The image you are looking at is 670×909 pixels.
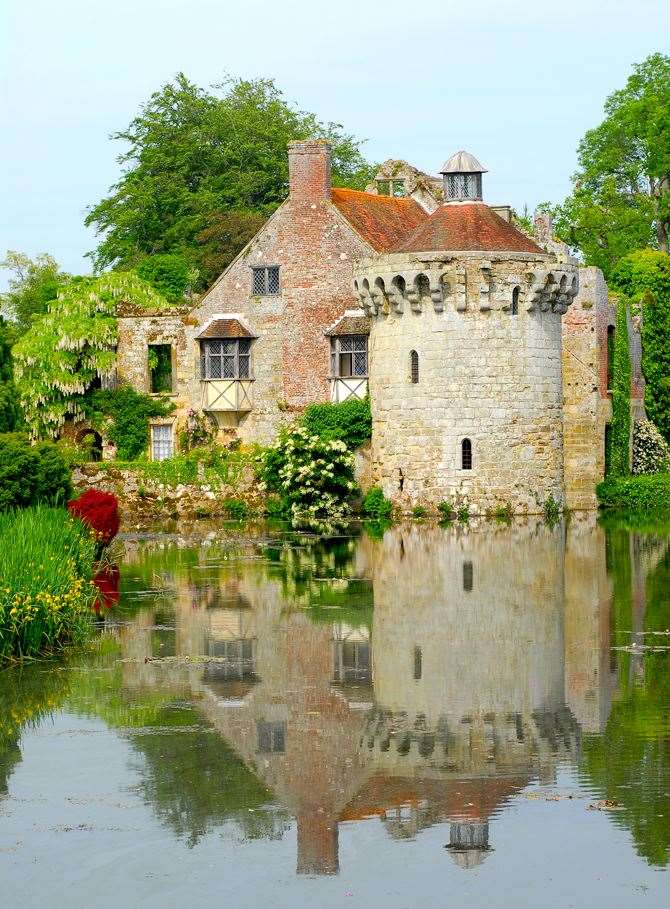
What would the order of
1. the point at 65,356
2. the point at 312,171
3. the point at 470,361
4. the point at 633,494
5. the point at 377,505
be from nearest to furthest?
the point at 470,361 → the point at 377,505 → the point at 312,171 → the point at 633,494 → the point at 65,356

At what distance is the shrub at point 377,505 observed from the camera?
39969 millimetres

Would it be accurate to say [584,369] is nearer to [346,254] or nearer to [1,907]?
[346,254]

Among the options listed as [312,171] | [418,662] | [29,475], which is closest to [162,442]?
[312,171]

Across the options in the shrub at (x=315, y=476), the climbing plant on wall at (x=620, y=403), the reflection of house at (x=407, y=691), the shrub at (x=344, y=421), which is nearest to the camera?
the reflection of house at (x=407, y=691)

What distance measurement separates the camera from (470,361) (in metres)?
38.3

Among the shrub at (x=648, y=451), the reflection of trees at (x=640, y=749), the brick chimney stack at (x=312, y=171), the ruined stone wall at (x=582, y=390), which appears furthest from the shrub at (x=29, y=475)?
the shrub at (x=648, y=451)

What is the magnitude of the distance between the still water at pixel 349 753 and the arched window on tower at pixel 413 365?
14.9 metres

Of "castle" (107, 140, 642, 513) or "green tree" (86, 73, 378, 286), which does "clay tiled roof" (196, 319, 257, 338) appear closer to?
"castle" (107, 140, 642, 513)

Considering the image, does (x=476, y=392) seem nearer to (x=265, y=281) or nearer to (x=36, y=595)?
(x=265, y=281)

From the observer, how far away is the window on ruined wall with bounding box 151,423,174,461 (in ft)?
151

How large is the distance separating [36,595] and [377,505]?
22589 mm

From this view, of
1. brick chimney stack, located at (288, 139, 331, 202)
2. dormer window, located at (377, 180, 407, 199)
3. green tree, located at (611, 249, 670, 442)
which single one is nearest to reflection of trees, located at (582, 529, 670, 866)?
brick chimney stack, located at (288, 139, 331, 202)

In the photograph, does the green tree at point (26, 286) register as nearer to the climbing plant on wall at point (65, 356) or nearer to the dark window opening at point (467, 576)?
the climbing plant on wall at point (65, 356)

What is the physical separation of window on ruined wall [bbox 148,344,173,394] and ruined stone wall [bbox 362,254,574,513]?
9050 mm
